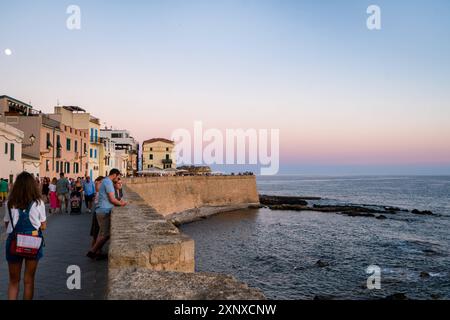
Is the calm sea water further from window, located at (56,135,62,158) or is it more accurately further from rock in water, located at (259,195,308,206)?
rock in water, located at (259,195,308,206)

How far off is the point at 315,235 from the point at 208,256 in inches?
473

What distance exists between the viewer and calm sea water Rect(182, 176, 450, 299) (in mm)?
16344

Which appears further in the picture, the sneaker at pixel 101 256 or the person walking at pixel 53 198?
the person walking at pixel 53 198

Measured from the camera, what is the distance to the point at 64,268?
616cm

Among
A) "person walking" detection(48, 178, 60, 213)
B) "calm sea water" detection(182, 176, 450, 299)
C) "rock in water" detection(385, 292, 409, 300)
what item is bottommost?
"calm sea water" detection(182, 176, 450, 299)

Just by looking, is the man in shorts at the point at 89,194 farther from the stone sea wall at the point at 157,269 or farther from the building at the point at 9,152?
the stone sea wall at the point at 157,269

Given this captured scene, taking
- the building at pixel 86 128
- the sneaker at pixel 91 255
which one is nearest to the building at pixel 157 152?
the building at pixel 86 128

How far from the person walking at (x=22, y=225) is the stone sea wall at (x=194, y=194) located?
25650 millimetres

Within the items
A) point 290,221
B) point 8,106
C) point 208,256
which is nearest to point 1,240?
point 208,256

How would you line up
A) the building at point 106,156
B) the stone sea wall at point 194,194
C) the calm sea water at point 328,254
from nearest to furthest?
the calm sea water at point 328,254 < the stone sea wall at point 194,194 < the building at point 106,156

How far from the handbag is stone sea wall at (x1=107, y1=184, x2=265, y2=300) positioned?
85 cm

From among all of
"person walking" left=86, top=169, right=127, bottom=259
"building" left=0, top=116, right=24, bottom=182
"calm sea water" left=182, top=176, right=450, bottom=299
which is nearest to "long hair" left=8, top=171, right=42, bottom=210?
"person walking" left=86, top=169, right=127, bottom=259

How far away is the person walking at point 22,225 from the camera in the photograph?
4168 mm
